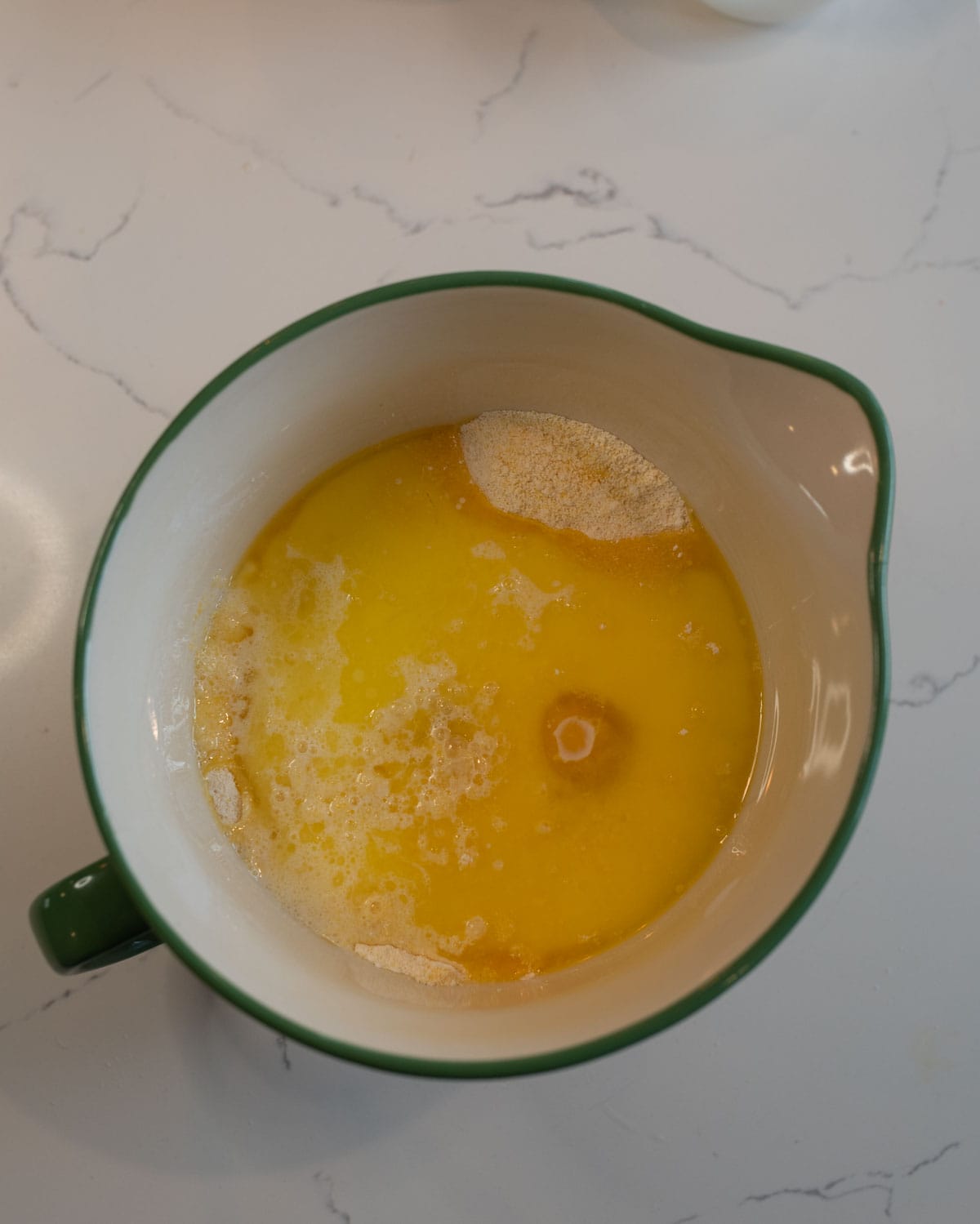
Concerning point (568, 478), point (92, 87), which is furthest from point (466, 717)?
point (92, 87)

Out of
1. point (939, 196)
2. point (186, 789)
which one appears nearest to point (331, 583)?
point (186, 789)

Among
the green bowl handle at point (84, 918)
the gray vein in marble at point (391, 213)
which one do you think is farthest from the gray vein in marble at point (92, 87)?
the green bowl handle at point (84, 918)

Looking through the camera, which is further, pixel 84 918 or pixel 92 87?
pixel 92 87

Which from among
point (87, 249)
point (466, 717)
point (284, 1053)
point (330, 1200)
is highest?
point (87, 249)

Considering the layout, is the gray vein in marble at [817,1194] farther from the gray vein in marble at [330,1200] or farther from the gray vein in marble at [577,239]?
the gray vein in marble at [577,239]

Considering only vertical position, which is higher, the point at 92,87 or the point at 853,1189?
the point at 92,87

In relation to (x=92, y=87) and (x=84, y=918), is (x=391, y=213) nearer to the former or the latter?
(x=92, y=87)

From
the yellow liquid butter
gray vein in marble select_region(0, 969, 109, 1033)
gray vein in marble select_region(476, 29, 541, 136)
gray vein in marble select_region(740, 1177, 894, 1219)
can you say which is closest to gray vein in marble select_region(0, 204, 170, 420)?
the yellow liquid butter

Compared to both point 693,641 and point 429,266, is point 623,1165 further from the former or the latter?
point 429,266
